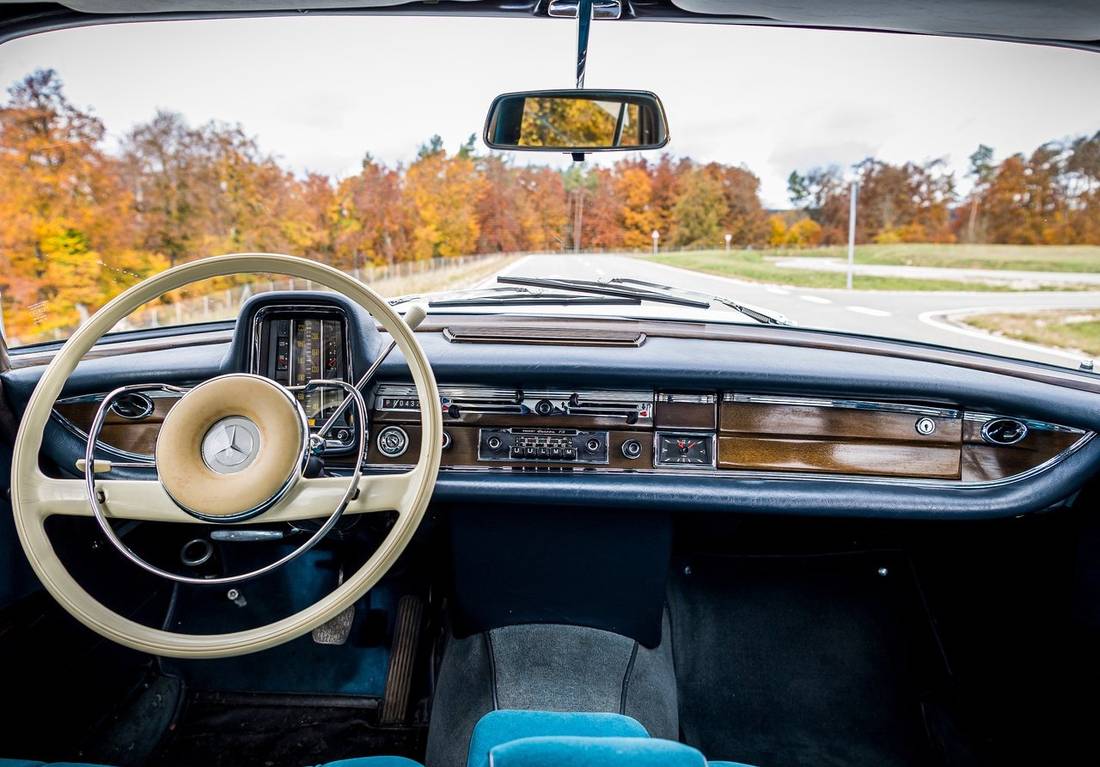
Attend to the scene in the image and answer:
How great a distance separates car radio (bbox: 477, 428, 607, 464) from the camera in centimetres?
237

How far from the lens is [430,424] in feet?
5.75

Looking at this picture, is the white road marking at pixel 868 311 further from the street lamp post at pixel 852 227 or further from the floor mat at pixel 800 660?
the floor mat at pixel 800 660

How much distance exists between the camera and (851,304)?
3.26 meters

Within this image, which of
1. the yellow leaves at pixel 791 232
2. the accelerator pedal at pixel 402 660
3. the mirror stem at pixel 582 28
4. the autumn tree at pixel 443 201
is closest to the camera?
the mirror stem at pixel 582 28

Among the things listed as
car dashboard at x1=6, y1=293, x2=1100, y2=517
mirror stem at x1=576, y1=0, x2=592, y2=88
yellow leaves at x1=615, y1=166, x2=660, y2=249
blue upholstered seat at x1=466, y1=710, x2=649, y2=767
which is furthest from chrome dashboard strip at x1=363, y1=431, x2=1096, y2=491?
mirror stem at x1=576, y1=0, x2=592, y2=88

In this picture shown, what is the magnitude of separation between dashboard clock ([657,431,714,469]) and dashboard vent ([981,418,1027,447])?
876mm

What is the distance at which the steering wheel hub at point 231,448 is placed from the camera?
1.60 metres

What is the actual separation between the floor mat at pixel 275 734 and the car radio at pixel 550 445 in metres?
1.27

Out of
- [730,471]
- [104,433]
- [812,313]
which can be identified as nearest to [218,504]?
[104,433]

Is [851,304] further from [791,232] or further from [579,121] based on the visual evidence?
[579,121]

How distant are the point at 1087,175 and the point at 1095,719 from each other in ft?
6.31

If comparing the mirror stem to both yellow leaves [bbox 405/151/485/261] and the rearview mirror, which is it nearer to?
the rearview mirror

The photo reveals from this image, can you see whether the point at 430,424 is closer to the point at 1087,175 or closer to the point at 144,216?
the point at 1087,175

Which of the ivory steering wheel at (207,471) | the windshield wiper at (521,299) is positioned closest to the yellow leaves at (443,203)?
the windshield wiper at (521,299)
